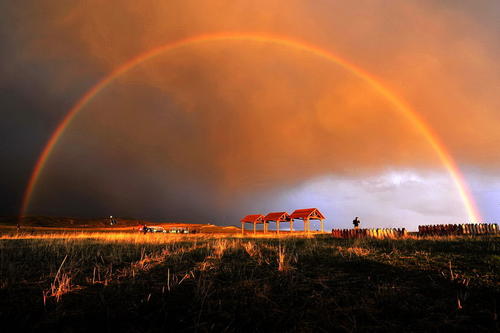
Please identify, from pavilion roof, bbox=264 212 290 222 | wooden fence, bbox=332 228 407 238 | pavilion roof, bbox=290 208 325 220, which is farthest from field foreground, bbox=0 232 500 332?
pavilion roof, bbox=264 212 290 222

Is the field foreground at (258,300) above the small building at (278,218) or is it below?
above

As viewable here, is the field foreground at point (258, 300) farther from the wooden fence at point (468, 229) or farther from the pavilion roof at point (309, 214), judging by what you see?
the pavilion roof at point (309, 214)

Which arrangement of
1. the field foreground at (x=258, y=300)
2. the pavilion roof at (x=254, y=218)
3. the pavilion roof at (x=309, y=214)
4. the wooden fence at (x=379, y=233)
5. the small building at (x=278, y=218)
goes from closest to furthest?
the field foreground at (x=258, y=300), the wooden fence at (x=379, y=233), the pavilion roof at (x=309, y=214), the small building at (x=278, y=218), the pavilion roof at (x=254, y=218)

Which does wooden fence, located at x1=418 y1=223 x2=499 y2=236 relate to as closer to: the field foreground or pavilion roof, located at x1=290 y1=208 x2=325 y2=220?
the field foreground

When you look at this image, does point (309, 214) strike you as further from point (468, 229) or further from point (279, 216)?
point (468, 229)

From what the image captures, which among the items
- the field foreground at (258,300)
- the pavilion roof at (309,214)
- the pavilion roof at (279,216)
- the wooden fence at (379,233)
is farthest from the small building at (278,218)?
the field foreground at (258,300)

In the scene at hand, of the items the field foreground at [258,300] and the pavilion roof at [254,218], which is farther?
the pavilion roof at [254,218]

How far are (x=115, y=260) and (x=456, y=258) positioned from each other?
8851 millimetres

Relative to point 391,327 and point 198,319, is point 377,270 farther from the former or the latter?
point 198,319

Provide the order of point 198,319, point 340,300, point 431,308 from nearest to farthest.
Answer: point 198,319 → point 431,308 → point 340,300

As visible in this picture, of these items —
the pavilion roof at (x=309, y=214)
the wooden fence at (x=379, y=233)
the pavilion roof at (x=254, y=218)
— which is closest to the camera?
the wooden fence at (x=379, y=233)

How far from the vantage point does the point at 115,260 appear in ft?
23.1

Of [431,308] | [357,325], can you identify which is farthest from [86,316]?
[431,308]

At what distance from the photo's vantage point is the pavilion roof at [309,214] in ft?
136
